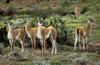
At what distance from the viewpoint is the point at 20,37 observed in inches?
436

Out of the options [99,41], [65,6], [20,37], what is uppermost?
[65,6]

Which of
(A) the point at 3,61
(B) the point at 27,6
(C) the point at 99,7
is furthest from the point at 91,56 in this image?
(B) the point at 27,6

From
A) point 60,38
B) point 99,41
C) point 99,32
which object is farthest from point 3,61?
point 99,32

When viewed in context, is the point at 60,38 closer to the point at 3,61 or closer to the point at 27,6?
the point at 3,61

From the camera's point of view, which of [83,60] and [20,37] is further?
[20,37]

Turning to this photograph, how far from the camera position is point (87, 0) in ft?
128

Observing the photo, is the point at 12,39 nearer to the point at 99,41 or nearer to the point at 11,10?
the point at 99,41

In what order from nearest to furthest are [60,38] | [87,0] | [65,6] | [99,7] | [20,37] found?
[20,37], [60,38], [99,7], [65,6], [87,0]

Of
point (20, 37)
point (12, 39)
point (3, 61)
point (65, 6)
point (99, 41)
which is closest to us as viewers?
point (3, 61)

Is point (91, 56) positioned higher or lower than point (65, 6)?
lower

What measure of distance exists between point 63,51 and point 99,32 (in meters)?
7.45

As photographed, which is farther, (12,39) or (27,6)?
(27,6)

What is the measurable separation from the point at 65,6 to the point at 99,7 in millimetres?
7393

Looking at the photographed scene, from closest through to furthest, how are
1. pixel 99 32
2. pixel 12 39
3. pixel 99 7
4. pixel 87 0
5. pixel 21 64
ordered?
pixel 21 64 < pixel 12 39 < pixel 99 32 < pixel 99 7 < pixel 87 0
